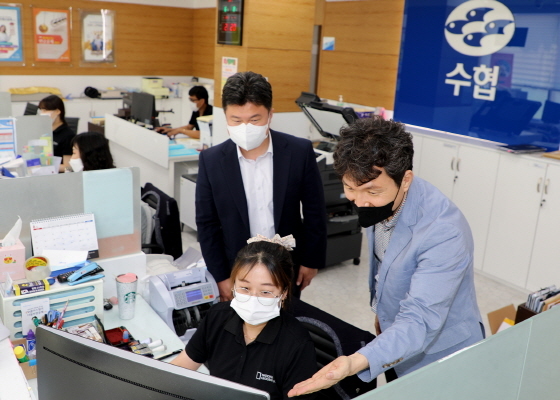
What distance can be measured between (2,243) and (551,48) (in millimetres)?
4116

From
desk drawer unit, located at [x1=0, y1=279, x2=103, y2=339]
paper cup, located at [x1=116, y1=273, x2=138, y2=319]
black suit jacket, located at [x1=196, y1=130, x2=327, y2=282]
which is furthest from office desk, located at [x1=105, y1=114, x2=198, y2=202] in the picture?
desk drawer unit, located at [x1=0, y1=279, x2=103, y2=339]

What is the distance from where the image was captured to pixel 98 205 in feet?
7.59

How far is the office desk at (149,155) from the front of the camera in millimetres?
5020

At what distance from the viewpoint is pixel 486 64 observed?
4559 millimetres

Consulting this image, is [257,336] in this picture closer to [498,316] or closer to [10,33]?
[498,316]

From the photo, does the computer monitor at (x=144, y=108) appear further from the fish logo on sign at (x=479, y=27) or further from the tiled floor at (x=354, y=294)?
the fish logo on sign at (x=479, y=27)

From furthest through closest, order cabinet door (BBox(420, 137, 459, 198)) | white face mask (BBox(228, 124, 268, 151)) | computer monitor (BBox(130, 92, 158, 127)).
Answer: computer monitor (BBox(130, 92, 158, 127)) → cabinet door (BBox(420, 137, 459, 198)) → white face mask (BBox(228, 124, 268, 151))

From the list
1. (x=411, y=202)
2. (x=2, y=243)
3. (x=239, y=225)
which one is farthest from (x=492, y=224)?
(x=2, y=243)

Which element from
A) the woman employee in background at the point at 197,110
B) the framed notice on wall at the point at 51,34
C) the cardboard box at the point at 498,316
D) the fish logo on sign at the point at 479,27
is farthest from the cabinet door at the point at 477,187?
the framed notice on wall at the point at 51,34

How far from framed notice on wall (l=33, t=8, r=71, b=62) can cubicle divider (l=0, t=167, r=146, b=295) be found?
6235mm

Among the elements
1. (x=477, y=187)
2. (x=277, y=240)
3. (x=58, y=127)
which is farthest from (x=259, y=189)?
(x=58, y=127)

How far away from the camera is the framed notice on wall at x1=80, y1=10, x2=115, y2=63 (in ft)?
25.7

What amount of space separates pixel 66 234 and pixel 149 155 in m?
3.19

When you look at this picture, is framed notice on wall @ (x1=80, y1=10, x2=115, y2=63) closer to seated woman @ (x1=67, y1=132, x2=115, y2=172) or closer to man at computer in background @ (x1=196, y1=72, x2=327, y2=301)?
seated woman @ (x1=67, y1=132, x2=115, y2=172)
